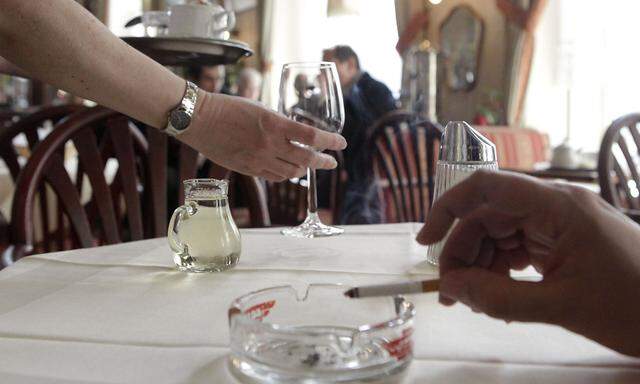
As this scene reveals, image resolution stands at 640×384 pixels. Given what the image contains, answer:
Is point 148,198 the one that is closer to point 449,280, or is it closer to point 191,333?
point 191,333

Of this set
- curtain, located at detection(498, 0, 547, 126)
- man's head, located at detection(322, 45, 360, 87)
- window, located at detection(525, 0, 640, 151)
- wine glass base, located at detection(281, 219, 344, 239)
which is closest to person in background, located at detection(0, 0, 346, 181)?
wine glass base, located at detection(281, 219, 344, 239)

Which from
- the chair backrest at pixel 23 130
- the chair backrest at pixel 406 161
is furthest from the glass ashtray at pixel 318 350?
the chair backrest at pixel 406 161

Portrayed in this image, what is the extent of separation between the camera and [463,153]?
0.86m

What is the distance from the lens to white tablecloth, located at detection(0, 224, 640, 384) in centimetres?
50

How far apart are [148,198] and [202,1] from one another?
1.45 ft

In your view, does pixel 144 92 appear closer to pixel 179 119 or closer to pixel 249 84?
pixel 179 119

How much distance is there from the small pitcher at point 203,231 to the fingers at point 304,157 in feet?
0.68

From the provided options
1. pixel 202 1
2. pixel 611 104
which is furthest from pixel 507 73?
pixel 202 1

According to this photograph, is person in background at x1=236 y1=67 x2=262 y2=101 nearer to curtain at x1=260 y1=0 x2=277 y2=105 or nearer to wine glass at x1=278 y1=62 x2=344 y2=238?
wine glass at x1=278 y1=62 x2=344 y2=238

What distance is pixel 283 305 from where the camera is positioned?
0.57 metres

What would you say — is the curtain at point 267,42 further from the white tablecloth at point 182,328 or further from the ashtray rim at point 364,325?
the ashtray rim at point 364,325

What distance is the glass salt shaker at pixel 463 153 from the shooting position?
2.82 ft

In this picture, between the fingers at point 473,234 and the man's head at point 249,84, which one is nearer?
the fingers at point 473,234

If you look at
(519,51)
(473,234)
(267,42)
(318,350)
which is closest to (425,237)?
(473,234)
